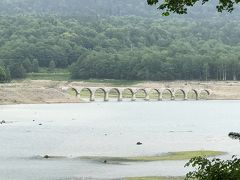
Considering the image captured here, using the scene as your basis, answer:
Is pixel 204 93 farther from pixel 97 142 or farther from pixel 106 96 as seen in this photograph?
pixel 97 142

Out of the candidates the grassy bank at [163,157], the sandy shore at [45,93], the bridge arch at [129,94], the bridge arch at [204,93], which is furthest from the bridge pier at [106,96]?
the grassy bank at [163,157]

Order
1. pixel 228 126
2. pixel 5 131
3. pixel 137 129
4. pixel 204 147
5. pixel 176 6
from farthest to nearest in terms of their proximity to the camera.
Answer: pixel 228 126 < pixel 137 129 < pixel 5 131 < pixel 204 147 < pixel 176 6

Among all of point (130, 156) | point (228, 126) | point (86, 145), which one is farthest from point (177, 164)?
point (228, 126)

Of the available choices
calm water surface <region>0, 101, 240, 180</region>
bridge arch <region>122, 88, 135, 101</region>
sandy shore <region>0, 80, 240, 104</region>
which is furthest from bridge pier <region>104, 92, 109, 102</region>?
calm water surface <region>0, 101, 240, 180</region>

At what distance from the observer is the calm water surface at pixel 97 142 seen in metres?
45.3

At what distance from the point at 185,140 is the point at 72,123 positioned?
33.1 m

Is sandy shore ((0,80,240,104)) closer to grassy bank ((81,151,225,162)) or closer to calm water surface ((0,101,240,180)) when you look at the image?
calm water surface ((0,101,240,180))

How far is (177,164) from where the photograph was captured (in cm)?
4884

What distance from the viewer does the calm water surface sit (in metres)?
45.3

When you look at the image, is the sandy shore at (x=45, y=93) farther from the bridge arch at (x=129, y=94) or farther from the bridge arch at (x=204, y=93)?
the bridge arch at (x=129, y=94)

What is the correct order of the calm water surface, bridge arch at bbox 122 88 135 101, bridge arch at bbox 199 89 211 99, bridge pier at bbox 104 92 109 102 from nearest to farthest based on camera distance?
the calm water surface, bridge pier at bbox 104 92 109 102, bridge arch at bbox 122 88 135 101, bridge arch at bbox 199 89 211 99

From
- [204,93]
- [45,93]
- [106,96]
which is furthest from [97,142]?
[204,93]

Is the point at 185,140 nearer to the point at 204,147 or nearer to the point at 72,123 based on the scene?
the point at 204,147

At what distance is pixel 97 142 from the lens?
68688 mm
